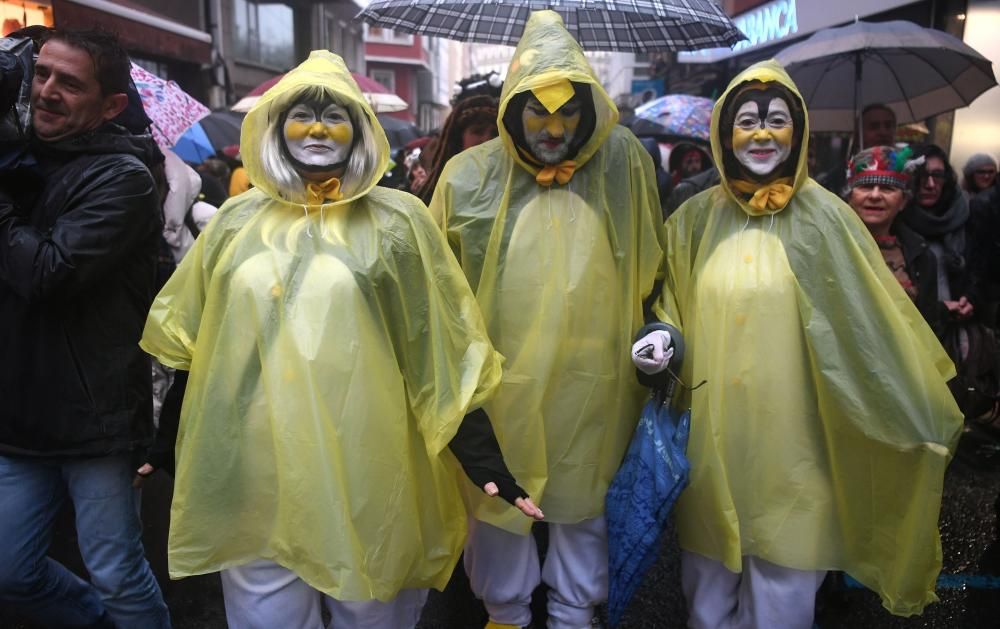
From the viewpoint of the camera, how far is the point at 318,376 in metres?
1.87

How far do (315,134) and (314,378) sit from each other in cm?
61

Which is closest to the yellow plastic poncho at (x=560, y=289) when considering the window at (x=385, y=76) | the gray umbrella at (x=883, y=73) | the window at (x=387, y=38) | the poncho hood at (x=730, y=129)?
the poncho hood at (x=730, y=129)

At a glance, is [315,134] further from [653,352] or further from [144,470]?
[653,352]

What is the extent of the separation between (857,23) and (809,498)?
3.66m

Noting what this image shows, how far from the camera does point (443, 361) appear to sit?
205 cm

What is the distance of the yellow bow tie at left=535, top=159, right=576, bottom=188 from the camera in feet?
8.23

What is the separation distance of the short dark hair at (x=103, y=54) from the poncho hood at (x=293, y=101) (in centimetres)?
36

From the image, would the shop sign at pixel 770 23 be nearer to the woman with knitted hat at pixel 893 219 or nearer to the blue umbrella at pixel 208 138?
the blue umbrella at pixel 208 138

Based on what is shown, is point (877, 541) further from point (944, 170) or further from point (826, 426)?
Answer: point (944, 170)

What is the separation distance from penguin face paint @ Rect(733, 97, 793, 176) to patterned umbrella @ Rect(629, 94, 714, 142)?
15.5ft

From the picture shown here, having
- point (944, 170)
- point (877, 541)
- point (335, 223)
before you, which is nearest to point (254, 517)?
point (335, 223)

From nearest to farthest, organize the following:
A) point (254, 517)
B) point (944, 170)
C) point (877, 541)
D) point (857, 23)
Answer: point (254, 517)
point (877, 541)
point (944, 170)
point (857, 23)

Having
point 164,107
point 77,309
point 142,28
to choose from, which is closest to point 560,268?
point 77,309

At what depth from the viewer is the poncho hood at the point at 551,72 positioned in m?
2.43
